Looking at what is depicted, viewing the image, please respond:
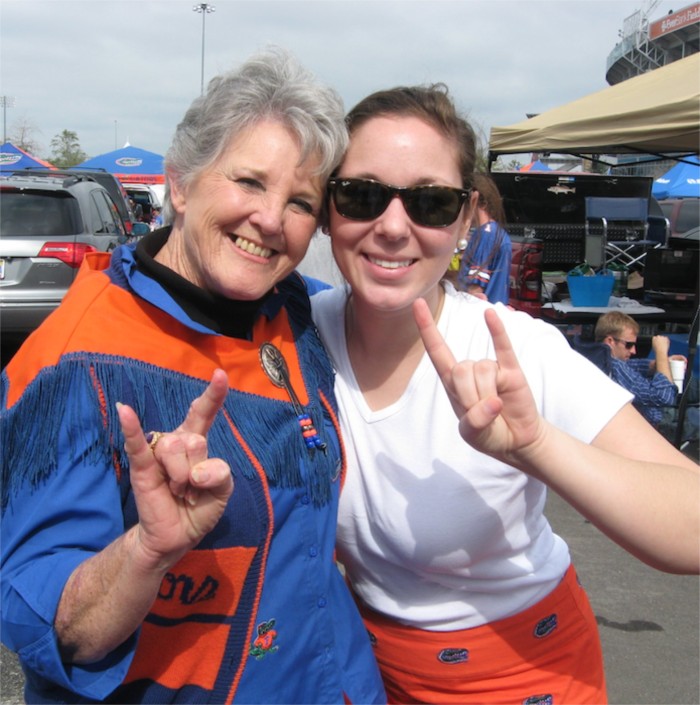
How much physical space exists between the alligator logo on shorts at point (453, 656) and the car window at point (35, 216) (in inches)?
287

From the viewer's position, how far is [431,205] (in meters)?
1.75

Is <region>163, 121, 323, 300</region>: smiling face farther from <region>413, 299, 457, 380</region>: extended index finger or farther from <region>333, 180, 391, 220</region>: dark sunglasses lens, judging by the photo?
<region>413, 299, 457, 380</region>: extended index finger

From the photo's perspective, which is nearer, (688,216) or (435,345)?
(435,345)

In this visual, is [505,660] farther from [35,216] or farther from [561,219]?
[561,219]

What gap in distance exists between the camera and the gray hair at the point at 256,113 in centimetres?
164

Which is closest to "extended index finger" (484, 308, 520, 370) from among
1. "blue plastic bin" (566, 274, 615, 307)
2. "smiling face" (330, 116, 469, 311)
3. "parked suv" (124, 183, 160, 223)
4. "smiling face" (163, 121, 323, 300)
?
"smiling face" (330, 116, 469, 311)

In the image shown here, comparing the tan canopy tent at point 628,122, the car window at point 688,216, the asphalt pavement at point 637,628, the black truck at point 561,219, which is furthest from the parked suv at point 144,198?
the asphalt pavement at point 637,628

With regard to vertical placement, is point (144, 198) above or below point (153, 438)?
below

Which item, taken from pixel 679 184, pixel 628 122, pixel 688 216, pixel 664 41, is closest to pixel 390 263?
pixel 628 122

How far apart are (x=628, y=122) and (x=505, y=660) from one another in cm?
531

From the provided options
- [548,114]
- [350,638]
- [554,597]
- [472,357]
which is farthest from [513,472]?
[548,114]

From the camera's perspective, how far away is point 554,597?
5.92 feet

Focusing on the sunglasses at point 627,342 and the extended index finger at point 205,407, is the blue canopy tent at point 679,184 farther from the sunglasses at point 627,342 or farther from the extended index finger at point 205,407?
the extended index finger at point 205,407

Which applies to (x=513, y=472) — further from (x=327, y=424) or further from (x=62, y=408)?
(x=62, y=408)
